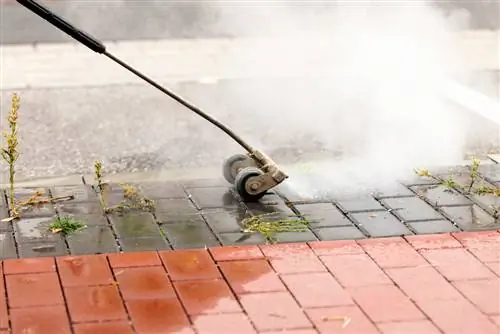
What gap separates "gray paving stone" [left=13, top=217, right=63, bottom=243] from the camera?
3.48m

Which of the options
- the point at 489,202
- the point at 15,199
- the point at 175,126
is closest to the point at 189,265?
the point at 15,199

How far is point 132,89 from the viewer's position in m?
5.98

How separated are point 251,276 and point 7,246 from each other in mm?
908

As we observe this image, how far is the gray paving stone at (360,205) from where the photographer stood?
3.88 m

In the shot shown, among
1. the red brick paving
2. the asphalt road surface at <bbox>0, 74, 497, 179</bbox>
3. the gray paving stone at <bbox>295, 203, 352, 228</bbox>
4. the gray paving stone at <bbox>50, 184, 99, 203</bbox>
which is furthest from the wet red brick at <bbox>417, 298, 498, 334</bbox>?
the asphalt road surface at <bbox>0, 74, 497, 179</bbox>

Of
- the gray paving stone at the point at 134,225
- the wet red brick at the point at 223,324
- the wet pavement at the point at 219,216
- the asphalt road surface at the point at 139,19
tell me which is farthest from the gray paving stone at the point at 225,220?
the asphalt road surface at the point at 139,19

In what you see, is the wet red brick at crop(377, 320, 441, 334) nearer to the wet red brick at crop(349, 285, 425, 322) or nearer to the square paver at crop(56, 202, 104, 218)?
the wet red brick at crop(349, 285, 425, 322)

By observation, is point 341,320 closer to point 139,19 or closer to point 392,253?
point 392,253

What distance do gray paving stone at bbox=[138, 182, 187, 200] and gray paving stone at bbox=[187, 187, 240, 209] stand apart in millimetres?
49

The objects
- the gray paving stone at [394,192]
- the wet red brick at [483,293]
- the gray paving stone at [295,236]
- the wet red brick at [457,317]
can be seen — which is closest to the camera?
the wet red brick at [457,317]

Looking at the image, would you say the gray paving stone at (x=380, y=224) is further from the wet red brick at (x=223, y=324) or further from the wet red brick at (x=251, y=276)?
the wet red brick at (x=223, y=324)

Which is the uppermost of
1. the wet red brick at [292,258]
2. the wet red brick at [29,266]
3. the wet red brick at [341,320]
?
the wet red brick at [29,266]

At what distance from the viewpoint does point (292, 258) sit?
3.39 meters

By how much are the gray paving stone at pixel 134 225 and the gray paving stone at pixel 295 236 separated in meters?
0.47
